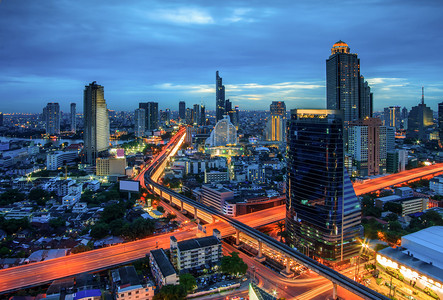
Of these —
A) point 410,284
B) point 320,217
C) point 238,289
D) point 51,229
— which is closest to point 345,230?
point 320,217

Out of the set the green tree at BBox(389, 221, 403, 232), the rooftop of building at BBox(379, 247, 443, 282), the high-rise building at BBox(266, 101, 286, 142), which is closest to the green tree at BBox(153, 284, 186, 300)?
the rooftop of building at BBox(379, 247, 443, 282)

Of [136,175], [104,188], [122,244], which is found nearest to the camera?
[122,244]

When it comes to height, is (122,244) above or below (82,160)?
below

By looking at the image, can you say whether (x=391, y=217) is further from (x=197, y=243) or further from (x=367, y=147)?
(x=367, y=147)

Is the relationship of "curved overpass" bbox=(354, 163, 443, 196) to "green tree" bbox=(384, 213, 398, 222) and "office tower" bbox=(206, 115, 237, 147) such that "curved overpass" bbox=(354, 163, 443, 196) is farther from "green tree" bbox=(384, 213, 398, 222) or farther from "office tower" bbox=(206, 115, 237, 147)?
"office tower" bbox=(206, 115, 237, 147)

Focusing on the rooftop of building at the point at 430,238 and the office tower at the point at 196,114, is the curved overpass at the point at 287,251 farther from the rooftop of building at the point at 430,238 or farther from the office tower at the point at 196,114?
the office tower at the point at 196,114

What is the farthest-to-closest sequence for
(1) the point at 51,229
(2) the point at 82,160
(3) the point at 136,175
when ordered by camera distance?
(2) the point at 82,160, (3) the point at 136,175, (1) the point at 51,229

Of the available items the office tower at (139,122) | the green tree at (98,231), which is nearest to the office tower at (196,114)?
the office tower at (139,122)

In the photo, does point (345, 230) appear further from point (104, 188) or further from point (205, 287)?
point (104, 188)
